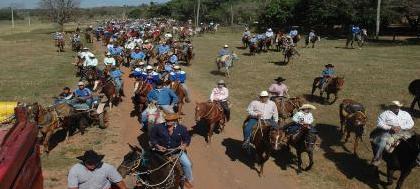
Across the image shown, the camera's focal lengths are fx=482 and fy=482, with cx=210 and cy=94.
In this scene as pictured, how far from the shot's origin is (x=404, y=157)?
1216 cm

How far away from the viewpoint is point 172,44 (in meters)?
35.8

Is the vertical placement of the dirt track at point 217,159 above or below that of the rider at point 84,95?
below

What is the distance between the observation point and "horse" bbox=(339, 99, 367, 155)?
15211mm

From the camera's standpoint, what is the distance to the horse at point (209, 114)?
15.5 m

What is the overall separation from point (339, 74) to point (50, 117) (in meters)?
19.6

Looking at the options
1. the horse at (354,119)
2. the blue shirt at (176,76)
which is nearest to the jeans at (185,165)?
the horse at (354,119)

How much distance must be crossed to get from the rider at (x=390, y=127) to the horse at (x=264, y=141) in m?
2.56

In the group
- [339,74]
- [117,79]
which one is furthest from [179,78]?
[339,74]

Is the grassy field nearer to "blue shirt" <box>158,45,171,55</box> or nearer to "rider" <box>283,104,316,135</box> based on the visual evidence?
"rider" <box>283,104,316,135</box>

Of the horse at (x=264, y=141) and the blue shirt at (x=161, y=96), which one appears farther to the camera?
the blue shirt at (x=161, y=96)

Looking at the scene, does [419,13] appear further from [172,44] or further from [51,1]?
[51,1]

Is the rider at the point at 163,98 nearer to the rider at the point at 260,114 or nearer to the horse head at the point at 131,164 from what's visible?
the rider at the point at 260,114

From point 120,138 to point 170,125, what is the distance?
622 cm

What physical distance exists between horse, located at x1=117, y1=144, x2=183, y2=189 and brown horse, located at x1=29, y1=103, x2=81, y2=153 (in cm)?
488
